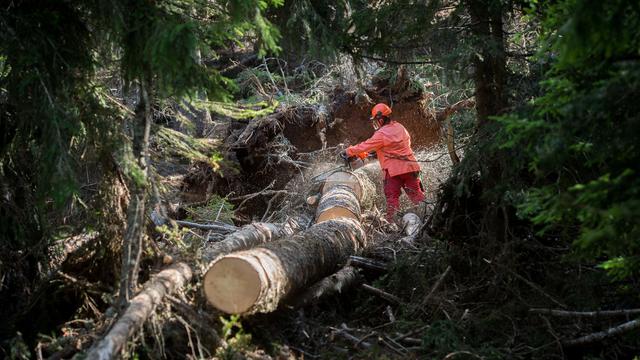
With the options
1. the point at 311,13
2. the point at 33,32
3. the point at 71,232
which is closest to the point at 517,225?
the point at 311,13

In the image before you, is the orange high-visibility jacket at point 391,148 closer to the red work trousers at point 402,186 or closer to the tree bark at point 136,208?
the red work trousers at point 402,186

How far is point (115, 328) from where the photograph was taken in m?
3.48

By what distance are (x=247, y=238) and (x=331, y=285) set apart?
0.96 meters

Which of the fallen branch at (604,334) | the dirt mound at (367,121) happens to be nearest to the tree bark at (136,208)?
the fallen branch at (604,334)

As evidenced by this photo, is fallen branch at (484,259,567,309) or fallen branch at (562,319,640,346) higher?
fallen branch at (484,259,567,309)

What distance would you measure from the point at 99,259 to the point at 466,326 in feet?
10.2

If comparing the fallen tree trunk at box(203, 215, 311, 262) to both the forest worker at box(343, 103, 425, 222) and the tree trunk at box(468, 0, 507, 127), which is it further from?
the tree trunk at box(468, 0, 507, 127)

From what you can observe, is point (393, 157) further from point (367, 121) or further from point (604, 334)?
point (604, 334)

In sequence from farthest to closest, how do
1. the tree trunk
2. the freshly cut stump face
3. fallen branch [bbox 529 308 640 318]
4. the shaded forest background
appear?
the tree trunk < the freshly cut stump face < fallen branch [bbox 529 308 640 318] < the shaded forest background

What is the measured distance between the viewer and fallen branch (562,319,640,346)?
3.88 meters

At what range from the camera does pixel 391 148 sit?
8.84 m

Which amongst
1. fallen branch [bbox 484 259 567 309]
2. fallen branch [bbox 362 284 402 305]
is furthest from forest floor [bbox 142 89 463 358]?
fallen branch [bbox 484 259 567 309]

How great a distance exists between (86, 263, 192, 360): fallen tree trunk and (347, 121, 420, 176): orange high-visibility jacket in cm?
469

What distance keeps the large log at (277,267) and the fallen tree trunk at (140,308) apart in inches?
9.8
